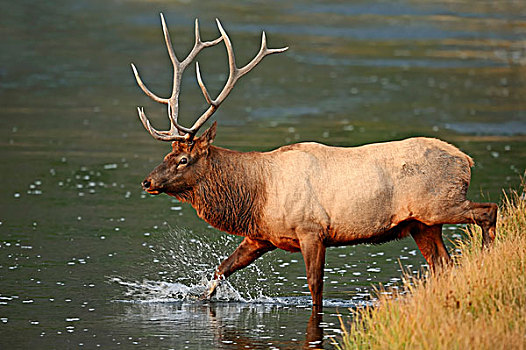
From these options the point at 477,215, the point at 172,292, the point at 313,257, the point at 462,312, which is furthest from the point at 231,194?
the point at 462,312

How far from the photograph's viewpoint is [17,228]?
12.5 m

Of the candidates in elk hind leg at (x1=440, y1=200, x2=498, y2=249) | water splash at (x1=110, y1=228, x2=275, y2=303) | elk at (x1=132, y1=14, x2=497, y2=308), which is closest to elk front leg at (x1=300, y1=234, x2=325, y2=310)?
elk at (x1=132, y1=14, x2=497, y2=308)

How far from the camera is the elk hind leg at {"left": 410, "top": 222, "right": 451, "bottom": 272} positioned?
9.72m

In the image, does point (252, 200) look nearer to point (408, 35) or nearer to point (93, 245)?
point (93, 245)

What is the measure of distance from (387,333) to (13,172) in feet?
32.3

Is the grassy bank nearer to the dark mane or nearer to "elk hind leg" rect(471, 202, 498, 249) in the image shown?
"elk hind leg" rect(471, 202, 498, 249)

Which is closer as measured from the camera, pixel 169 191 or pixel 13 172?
pixel 169 191

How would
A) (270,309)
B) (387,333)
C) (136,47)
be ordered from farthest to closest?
(136,47) → (270,309) → (387,333)

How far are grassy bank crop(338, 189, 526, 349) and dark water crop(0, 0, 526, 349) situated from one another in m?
0.90

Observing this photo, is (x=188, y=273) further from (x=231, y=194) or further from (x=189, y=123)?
(x=189, y=123)

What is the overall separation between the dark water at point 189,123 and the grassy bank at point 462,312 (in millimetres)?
900

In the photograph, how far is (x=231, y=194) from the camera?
970 cm

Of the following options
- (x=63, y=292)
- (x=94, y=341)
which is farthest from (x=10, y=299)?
(x=94, y=341)

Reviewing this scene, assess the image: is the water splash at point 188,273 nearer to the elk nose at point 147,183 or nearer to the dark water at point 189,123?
the dark water at point 189,123
